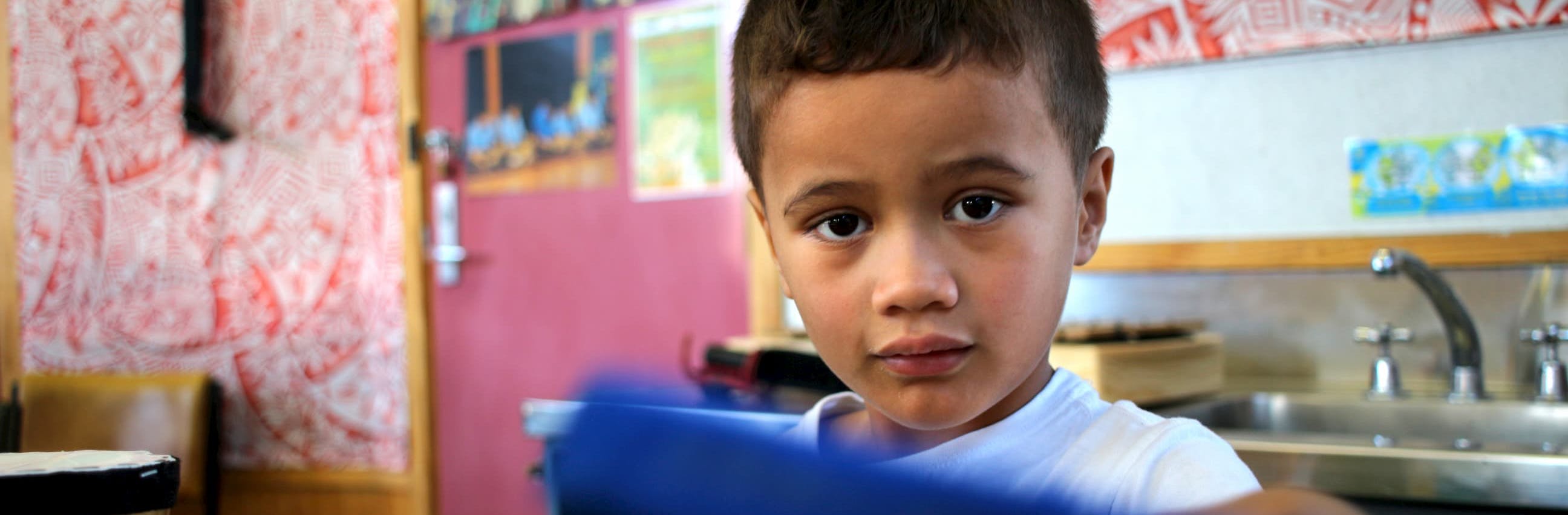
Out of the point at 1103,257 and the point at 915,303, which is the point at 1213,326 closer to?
the point at 1103,257

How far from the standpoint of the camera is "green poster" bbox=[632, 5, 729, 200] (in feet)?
7.07

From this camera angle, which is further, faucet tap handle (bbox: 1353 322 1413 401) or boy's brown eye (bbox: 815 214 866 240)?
faucet tap handle (bbox: 1353 322 1413 401)

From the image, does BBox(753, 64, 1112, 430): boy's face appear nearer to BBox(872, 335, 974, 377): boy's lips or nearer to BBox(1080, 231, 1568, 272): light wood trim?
BBox(872, 335, 974, 377): boy's lips

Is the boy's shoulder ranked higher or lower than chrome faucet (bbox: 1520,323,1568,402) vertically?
higher

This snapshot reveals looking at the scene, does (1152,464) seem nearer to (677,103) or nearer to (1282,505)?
(1282,505)

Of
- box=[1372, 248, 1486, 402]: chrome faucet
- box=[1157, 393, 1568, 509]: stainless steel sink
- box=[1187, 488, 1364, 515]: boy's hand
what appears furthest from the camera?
box=[1372, 248, 1486, 402]: chrome faucet

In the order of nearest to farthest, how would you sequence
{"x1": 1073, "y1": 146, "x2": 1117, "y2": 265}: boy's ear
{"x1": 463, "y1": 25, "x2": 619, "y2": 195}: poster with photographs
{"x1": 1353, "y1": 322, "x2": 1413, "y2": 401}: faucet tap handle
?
1. {"x1": 1073, "y1": 146, "x2": 1117, "y2": 265}: boy's ear
2. {"x1": 1353, "y1": 322, "x2": 1413, "y2": 401}: faucet tap handle
3. {"x1": 463, "y1": 25, "x2": 619, "y2": 195}: poster with photographs

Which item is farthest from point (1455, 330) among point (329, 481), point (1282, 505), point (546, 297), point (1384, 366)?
point (329, 481)

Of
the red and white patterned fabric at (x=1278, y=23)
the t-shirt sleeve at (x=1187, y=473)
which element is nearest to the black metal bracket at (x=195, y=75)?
the red and white patterned fabric at (x=1278, y=23)

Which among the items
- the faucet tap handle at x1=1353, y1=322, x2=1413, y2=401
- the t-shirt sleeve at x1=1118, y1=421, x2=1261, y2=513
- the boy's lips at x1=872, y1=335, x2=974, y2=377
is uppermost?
the boy's lips at x1=872, y1=335, x2=974, y2=377

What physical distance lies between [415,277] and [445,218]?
0.50ft

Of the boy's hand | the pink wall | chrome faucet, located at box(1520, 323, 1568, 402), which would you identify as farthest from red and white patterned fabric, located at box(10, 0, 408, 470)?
the boy's hand

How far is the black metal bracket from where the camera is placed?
240 cm

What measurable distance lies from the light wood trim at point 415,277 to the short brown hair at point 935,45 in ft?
6.73
